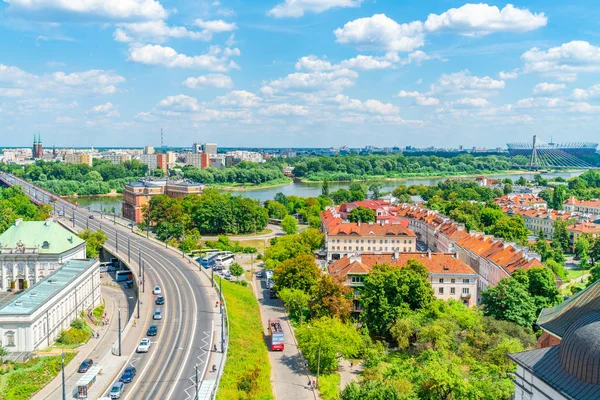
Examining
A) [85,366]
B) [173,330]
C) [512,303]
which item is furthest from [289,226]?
[85,366]

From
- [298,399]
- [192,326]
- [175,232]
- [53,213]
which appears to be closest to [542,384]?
[298,399]

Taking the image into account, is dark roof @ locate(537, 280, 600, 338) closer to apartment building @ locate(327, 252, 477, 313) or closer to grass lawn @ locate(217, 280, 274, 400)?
grass lawn @ locate(217, 280, 274, 400)

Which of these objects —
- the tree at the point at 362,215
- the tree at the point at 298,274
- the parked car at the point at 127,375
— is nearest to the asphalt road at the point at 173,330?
the parked car at the point at 127,375

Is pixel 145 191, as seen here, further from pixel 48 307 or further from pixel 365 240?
pixel 48 307

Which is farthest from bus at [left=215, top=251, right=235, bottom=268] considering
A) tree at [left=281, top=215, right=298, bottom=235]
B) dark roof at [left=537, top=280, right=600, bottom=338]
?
dark roof at [left=537, top=280, right=600, bottom=338]

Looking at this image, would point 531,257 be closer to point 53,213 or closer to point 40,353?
point 40,353

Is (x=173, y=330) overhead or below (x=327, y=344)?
below
